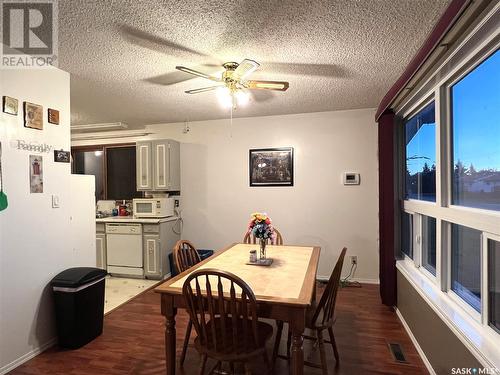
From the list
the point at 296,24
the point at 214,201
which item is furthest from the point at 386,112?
the point at 214,201

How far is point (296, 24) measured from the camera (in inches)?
71.0

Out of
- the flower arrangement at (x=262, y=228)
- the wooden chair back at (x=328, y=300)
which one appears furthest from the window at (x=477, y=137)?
the flower arrangement at (x=262, y=228)

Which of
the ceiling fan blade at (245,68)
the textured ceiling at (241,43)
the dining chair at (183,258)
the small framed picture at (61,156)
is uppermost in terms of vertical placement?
the textured ceiling at (241,43)

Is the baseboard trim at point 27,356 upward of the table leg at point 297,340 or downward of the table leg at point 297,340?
downward

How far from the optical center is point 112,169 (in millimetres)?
5008

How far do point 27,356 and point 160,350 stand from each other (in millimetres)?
1002

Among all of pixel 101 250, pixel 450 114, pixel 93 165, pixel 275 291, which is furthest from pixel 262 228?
pixel 93 165

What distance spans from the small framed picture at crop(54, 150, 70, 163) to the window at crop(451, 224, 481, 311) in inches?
123

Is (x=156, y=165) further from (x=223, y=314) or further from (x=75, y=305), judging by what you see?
(x=223, y=314)

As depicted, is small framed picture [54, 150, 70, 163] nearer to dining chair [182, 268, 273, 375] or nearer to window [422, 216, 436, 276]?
dining chair [182, 268, 273, 375]

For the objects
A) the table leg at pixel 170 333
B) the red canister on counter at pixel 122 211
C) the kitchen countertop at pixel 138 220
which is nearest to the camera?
the table leg at pixel 170 333

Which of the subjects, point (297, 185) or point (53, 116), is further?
point (297, 185)

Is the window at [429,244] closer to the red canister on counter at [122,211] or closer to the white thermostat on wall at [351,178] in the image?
the white thermostat on wall at [351,178]

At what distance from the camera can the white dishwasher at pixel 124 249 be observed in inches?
161
